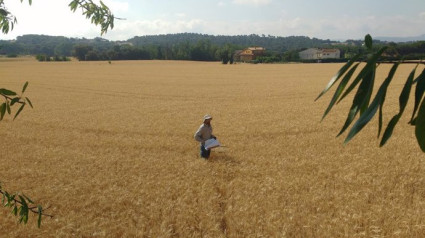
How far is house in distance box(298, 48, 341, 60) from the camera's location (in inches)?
4674

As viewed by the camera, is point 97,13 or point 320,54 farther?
point 320,54

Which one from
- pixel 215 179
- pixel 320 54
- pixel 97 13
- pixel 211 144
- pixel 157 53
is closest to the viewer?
pixel 97 13

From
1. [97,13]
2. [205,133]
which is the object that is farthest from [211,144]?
[97,13]

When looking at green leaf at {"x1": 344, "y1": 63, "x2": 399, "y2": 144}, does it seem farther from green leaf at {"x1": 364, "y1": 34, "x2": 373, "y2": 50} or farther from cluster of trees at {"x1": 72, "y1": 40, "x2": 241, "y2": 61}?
cluster of trees at {"x1": 72, "y1": 40, "x2": 241, "y2": 61}

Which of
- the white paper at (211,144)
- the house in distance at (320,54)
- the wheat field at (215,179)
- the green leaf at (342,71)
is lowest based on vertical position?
the wheat field at (215,179)

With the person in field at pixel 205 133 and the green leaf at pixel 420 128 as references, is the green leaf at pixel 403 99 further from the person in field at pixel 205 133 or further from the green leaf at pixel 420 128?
the person in field at pixel 205 133

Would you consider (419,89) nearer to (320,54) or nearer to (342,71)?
(342,71)

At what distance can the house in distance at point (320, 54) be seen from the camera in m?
119

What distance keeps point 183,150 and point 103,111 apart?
1060 centimetres

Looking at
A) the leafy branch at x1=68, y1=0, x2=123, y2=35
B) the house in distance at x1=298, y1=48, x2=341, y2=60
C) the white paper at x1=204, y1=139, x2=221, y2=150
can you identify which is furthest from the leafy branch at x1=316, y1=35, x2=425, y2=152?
the house in distance at x1=298, y1=48, x2=341, y2=60

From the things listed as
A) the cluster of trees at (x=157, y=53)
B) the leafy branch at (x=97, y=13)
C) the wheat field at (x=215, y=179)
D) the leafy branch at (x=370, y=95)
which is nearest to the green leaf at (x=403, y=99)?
the leafy branch at (x=370, y=95)

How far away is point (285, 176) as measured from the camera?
333 inches

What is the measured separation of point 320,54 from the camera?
119 metres

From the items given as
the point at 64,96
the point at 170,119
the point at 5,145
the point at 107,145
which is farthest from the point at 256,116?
the point at 64,96
